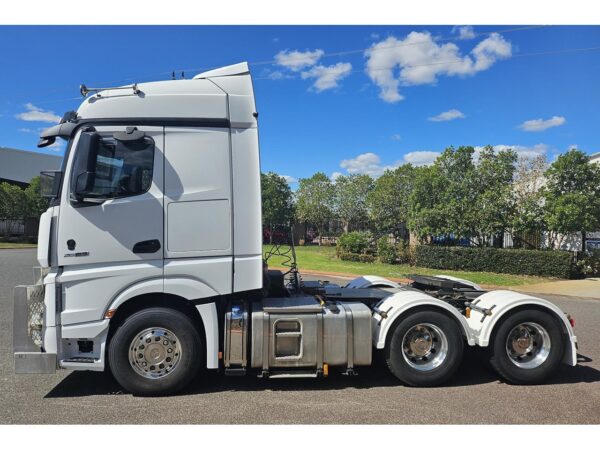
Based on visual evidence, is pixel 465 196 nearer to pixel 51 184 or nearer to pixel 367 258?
pixel 367 258

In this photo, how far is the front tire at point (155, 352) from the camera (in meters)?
4.64

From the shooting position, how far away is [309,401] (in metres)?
4.59

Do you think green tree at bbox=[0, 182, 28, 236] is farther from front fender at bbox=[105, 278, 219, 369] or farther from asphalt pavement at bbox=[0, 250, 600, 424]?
front fender at bbox=[105, 278, 219, 369]

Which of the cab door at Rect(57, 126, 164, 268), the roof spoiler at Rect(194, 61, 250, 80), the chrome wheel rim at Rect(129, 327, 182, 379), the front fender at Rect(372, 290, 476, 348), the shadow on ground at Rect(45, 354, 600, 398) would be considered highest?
the roof spoiler at Rect(194, 61, 250, 80)

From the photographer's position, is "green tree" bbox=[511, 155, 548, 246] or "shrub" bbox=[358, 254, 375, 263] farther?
"shrub" bbox=[358, 254, 375, 263]

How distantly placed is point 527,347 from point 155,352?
4.26 m

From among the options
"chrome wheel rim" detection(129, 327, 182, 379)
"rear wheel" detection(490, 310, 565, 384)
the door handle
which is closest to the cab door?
the door handle

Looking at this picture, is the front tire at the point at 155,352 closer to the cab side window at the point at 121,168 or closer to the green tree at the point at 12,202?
the cab side window at the point at 121,168

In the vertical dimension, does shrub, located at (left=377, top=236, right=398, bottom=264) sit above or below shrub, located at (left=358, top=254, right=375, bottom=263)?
above

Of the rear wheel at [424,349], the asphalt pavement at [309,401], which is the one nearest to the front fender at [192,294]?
the asphalt pavement at [309,401]

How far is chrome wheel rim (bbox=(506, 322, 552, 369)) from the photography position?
525 centimetres

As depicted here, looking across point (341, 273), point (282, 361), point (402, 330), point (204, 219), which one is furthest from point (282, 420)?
point (341, 273)

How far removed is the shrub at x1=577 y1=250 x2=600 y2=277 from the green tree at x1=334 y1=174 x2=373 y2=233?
27.4 metres

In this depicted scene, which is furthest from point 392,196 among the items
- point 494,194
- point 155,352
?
point 155,352
